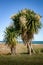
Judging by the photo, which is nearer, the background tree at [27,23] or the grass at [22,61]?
the grass at [22,61]

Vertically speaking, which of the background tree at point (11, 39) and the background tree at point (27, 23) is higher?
the background tree at point (27, 23)

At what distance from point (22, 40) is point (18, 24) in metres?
3.41

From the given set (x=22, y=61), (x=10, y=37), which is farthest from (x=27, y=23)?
(x=22, y=61)

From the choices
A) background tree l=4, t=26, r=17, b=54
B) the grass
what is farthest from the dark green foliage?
the grass

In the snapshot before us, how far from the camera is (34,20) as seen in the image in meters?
42.8

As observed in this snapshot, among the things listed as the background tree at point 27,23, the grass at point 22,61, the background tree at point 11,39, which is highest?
the background tree at point 27,23

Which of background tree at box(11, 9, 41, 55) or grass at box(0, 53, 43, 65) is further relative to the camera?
background tree at box(11, 9, 41, 55)

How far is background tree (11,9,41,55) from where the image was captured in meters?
42.4

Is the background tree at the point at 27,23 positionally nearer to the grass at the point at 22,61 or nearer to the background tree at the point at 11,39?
the background tree at the point at 11,39

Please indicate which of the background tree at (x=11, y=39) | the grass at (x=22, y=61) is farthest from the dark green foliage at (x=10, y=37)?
the grass at (x=22, y=61)

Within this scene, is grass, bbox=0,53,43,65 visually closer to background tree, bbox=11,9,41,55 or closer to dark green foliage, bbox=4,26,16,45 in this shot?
dark green foliage, bbox=4,26,16,45

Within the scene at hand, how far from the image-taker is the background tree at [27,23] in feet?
139

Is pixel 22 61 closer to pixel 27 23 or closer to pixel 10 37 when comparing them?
pixel 10 37

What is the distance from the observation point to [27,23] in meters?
42.9
